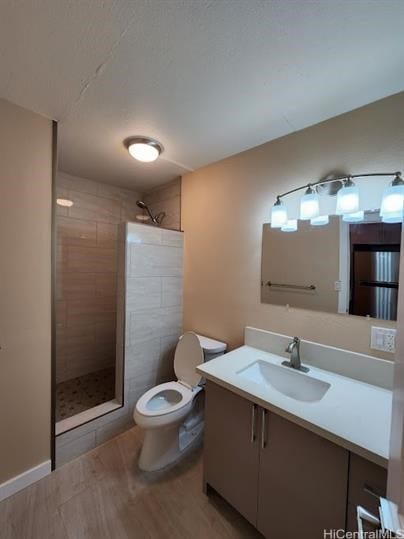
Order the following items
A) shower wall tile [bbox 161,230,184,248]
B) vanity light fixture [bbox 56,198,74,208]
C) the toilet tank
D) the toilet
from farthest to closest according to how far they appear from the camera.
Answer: vanity light fixture [bbox 56,198,74,208] < shower wall tile [bbox 161,230,184,248] < the toilet tank < the toilet

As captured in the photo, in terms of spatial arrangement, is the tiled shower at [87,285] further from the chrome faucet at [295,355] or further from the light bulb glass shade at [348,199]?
the light bulb glass shade at [348,199]

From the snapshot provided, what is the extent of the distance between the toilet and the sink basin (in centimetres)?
43

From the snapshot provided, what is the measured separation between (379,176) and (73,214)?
2.61 meters

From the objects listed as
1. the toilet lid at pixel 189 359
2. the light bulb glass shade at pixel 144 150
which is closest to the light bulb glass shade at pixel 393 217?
the toilet lid at pixel 189 359

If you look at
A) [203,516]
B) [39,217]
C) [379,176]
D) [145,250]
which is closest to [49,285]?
[39,217]

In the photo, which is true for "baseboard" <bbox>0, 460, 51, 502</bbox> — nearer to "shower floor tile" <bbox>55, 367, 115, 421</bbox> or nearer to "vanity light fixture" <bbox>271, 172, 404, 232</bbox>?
"shower floor tile" <bbox>55, 367, 115, 421</bbox>

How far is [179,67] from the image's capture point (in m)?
1.08

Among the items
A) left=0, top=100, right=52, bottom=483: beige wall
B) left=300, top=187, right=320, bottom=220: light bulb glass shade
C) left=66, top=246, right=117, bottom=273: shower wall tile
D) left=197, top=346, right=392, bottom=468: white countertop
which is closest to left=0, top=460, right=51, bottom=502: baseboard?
left=0, top=100, right=52, bottom=483: beige wall

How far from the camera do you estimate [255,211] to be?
174 centimetres

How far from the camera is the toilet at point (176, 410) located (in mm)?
1533

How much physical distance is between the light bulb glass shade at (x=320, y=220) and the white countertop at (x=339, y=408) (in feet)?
2.92

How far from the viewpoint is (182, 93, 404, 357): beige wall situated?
126 cm

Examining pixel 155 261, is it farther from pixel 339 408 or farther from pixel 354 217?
pixel 339 408

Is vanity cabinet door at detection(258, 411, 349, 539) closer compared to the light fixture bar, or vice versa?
vanity cabinet door at detection(258, 411, 349, 539)
